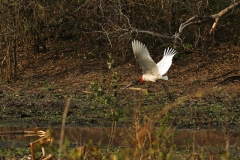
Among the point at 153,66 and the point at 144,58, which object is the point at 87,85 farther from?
the point at 144,58

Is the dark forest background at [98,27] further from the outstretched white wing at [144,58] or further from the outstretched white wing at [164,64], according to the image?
the outstretched white wing at [144,58]

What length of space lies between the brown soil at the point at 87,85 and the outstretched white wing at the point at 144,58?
702 millimetres

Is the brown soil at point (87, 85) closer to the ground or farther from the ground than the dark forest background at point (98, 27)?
closer to the ground

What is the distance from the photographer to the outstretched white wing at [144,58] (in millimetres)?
12500

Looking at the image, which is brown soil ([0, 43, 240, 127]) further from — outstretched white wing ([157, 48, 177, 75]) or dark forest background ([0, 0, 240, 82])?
outstretched white wing ([157, 48, 177, 75])

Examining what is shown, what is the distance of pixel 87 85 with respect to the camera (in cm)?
1590

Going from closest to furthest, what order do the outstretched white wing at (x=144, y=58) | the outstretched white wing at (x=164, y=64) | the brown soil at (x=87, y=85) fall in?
1. the outstretched white wing at (x=144, y=58)
2. the brown soil at (x=87, y=85)
3. the outstretched white wing at (x=164, y=64)

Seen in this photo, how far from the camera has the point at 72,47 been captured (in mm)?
19031

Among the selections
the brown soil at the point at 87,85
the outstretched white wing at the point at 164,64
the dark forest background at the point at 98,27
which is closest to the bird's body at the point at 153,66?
the outstretched white wing at the point at 164,64

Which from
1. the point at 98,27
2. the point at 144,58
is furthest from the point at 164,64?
the point at 98,27

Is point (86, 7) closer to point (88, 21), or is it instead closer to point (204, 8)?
point (88, 21)

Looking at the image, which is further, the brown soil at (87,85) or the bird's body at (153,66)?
the brown soil at (87,85)

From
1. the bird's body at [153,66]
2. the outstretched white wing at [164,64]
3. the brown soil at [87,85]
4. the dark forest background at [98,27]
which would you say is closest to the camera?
the bird's body at [153,66]

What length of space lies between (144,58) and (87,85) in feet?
10.7
